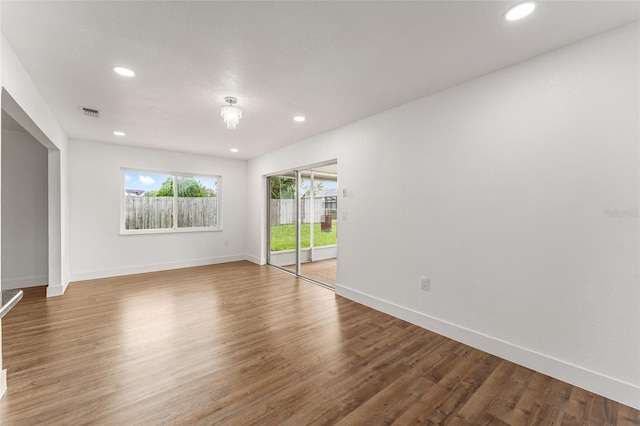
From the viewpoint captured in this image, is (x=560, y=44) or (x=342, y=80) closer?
(x=560, y=44)

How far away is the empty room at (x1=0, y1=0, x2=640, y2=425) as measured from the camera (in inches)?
68.7

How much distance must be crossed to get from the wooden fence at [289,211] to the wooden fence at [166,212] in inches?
59.4

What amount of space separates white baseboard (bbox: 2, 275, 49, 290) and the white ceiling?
3.08 m

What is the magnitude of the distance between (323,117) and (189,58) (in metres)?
1.79

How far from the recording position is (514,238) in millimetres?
2318

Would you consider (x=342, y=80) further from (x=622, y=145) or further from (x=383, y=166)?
(x=622, y=145)

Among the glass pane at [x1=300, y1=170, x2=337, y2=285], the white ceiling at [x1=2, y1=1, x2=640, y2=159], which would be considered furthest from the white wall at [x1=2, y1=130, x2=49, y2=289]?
the glass pane at [x1=300, y1=170, x2=337, y2=285]

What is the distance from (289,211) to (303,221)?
1.29ft

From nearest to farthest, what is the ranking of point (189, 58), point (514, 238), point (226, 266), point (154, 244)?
point (189, 58)
point (514, 238)
point (154, 244)
point (226, 266)

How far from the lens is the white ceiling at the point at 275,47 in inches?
65.6

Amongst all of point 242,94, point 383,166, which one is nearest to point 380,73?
point 383,166

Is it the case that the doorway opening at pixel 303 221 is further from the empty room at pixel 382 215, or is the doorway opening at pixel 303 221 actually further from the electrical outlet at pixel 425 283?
the electrical outlet at pixel 425 283

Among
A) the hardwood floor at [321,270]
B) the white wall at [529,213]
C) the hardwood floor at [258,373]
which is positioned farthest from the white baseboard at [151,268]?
the white wall at [529,213]

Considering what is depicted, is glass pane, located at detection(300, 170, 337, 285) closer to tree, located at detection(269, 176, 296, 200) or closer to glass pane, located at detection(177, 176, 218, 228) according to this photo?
tree, located at detection(269, 176, 296, 200)
